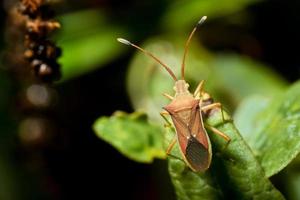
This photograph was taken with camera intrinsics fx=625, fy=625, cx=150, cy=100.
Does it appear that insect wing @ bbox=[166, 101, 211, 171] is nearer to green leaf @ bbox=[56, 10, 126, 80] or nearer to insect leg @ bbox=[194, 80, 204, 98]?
insect leg @ bbox=[194, 80, 204, 98]

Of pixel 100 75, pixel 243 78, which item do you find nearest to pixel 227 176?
pixel 243 78

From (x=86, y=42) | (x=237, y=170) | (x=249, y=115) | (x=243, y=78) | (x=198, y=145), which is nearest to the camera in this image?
(x=237, y=170)

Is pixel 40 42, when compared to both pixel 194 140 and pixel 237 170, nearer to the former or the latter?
pixel 194 140

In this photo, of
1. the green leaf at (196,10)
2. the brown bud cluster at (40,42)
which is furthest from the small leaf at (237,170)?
the green leaf at (196,10)

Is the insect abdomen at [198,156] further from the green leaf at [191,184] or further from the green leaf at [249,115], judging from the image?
the green leaf at [249,115]

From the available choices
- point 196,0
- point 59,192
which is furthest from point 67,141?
point 196,0
